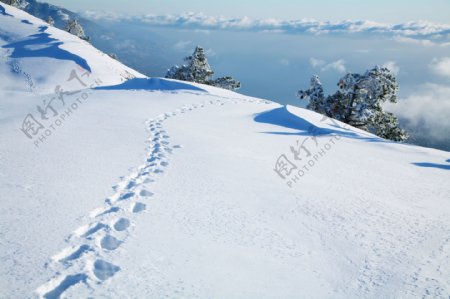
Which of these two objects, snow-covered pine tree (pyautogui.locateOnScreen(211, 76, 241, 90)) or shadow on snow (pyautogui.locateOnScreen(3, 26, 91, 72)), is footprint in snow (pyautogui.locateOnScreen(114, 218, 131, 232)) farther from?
snow-covered pine tree (pyautogui.locateOnScreen(211, 76, 241, 90))

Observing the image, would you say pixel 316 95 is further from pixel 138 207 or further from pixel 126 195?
pixel 138 207

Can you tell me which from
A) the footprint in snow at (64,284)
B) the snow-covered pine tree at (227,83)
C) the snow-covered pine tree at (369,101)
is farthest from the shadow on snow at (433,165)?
the snow-covered pine tree at (227,83)

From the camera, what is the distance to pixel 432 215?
6121 mm

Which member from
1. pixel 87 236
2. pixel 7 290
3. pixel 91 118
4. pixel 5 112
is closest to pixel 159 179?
pixel 87 236

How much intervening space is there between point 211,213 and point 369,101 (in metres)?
25.6

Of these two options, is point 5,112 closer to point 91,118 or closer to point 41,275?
point 91,118

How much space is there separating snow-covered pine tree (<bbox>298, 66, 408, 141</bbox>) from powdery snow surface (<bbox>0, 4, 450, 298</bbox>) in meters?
17.2

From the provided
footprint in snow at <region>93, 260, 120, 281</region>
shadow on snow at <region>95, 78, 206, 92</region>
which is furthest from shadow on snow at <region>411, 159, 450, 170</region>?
shadow on snow at <region>95, 78, 206, 92</region>

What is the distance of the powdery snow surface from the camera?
151 inches

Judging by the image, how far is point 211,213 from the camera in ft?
17.9

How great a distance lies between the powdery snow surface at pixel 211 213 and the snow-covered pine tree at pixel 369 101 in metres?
17.2

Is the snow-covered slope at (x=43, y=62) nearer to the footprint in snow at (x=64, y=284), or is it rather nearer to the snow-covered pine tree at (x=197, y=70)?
the snow-covered pine tree at (x=197, y=70)

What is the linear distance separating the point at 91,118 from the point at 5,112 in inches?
127

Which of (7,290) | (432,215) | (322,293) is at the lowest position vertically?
(7,290)
